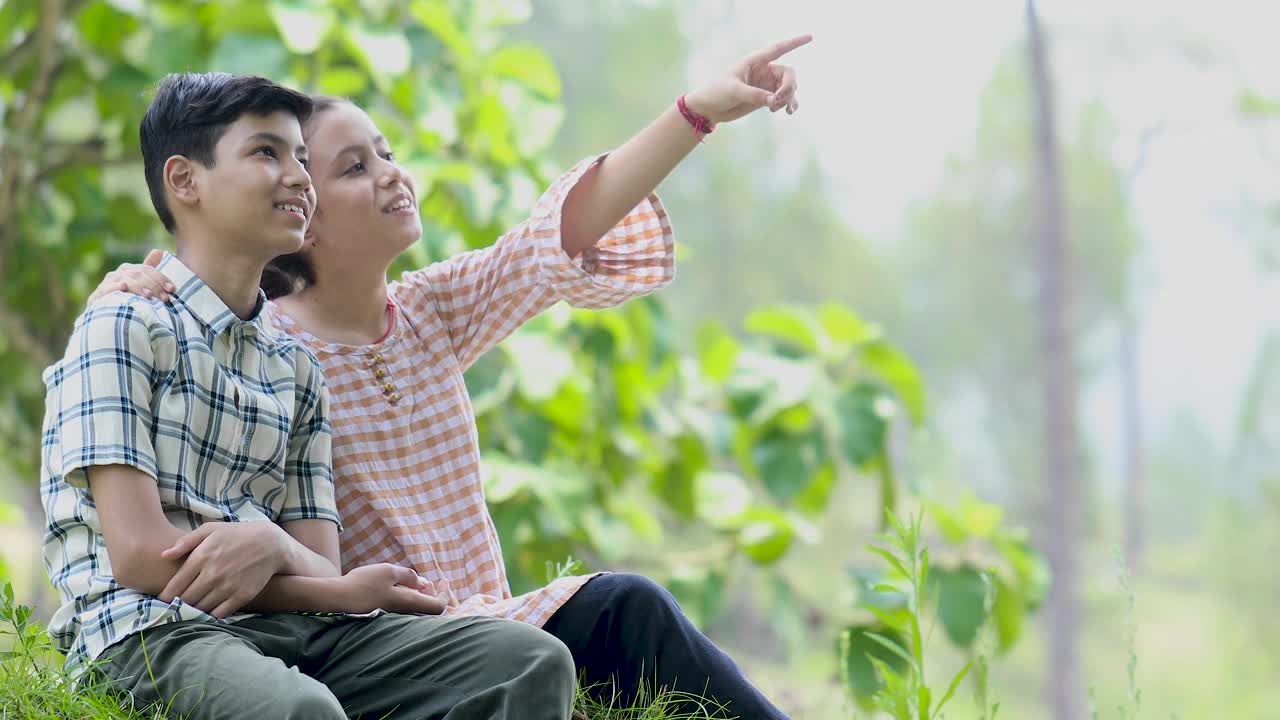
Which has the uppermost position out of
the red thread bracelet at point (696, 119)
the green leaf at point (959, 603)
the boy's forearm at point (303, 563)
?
the red thread bracelet at point (696, 119)

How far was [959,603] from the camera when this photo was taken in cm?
184

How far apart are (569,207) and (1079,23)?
5.17 metres

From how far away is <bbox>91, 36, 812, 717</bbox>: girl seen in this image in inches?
34.4

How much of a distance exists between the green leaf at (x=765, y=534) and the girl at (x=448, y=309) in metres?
1.01

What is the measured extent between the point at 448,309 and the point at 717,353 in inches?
44.2

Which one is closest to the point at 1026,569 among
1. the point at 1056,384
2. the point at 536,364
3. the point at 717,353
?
the point at 717,353

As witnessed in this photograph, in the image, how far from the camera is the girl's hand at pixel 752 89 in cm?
88

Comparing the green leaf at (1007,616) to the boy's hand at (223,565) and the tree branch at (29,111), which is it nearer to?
the boy's hand at (223,565)

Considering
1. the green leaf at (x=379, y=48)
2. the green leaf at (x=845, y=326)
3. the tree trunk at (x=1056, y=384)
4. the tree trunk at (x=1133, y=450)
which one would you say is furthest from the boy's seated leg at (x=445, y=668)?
the tree trunk at (x=1133, y=450)

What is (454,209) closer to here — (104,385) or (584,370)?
(584,370)

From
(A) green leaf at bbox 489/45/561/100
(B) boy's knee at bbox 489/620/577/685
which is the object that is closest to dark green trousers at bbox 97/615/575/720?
(B) boy's knee at bbox 489/620/577/685

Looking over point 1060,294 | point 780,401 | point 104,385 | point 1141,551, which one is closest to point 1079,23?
point 1060,294

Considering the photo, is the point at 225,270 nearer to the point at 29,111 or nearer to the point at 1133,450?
the point at 29,111

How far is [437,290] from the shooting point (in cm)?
99
